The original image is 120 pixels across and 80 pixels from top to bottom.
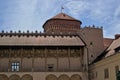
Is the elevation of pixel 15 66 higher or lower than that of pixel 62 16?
lower

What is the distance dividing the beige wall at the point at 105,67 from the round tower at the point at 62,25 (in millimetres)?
17326

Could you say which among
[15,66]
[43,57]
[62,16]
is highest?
[62,16]

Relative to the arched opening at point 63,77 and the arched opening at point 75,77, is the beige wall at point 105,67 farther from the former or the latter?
the arched opening at point 63,77

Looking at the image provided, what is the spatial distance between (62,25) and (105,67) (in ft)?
76.9

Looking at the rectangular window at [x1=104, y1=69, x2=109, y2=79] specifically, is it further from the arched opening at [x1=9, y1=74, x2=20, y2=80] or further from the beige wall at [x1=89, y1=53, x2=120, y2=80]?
the arched opening at [x1=9, y1=74, x2=20, y2=80]

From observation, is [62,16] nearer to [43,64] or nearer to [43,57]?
[43,57]

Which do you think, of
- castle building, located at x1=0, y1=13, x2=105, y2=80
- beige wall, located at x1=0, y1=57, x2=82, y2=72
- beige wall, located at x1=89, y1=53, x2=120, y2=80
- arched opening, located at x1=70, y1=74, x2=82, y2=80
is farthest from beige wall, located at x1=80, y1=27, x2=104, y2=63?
arched opening, located at x1=70, y1=74, x2=82, y2=80

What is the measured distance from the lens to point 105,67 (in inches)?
1469

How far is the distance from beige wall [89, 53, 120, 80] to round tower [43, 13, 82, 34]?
1733 cm

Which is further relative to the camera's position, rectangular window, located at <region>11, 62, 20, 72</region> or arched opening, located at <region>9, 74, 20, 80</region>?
rectangular window, located at <region>11, 62, 20, 72</region>

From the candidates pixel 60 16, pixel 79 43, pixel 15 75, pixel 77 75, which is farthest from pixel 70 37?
pixel 60 16

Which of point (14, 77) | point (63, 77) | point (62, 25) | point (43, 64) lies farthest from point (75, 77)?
point (62, 25)

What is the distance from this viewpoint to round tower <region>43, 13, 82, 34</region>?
58.7m

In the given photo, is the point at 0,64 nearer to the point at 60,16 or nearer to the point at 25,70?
the point at 25,70
